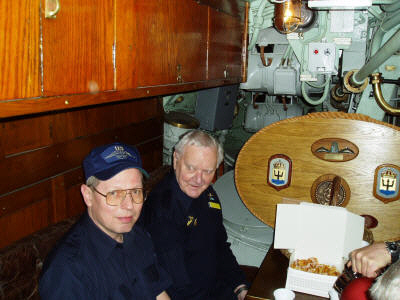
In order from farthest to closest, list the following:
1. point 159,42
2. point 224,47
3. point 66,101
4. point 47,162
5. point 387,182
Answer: point 224,47
point 387,182
point 47,162
point 159,42
point 66,101

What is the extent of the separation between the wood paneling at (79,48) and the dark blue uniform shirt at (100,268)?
662mm

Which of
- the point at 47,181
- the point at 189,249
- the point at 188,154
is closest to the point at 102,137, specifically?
the point at 47,181

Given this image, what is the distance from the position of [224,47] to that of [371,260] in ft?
6.91

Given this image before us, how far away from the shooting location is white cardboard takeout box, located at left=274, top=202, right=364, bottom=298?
210cm

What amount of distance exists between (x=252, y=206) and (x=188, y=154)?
1.04m

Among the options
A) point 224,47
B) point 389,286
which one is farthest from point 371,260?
point 224,47

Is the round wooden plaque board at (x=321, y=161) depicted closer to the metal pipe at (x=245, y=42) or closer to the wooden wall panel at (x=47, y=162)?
the metal pipe at (x=245, y=42)

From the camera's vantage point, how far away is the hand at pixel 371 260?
171 centimetres

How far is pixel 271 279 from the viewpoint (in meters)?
2.18

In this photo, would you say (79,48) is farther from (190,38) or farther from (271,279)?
(271,279)

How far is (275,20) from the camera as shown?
10.6 feet

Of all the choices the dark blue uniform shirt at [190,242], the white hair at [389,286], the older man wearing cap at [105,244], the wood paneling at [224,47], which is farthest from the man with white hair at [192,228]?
the white hair at [389,286]

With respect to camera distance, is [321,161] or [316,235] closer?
[316,235]

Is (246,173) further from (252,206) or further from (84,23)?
(84,23)
